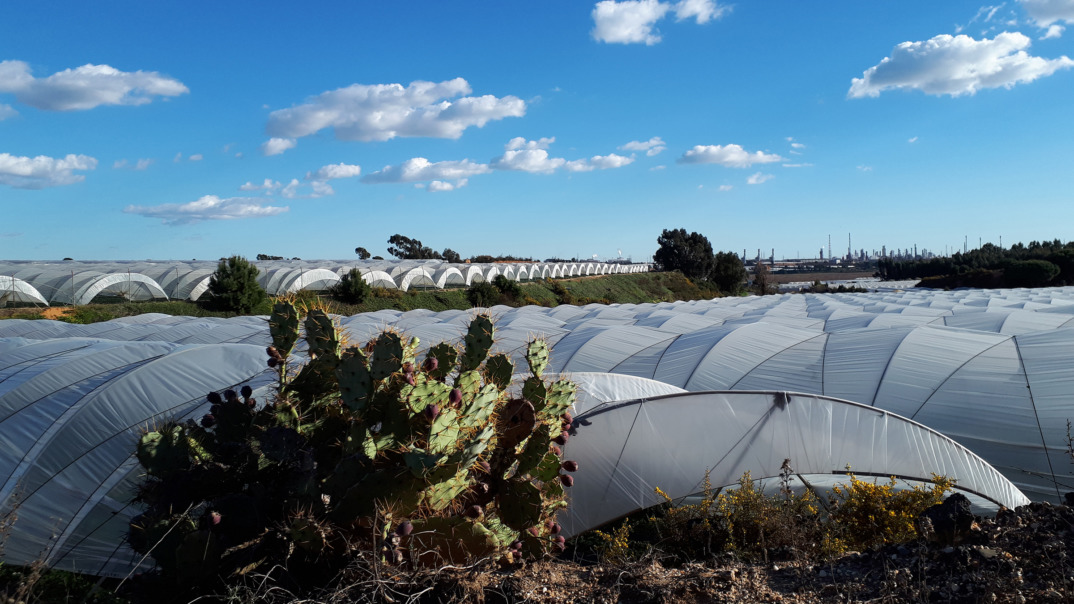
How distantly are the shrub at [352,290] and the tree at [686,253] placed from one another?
51.0 m

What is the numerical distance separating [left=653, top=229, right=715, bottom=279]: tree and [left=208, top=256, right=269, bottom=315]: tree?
190 ft

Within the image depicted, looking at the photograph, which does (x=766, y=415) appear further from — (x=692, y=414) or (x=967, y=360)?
(x=967, y=360)

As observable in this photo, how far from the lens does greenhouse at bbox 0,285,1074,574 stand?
7480 millimetres

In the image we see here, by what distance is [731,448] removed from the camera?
7.57 meters

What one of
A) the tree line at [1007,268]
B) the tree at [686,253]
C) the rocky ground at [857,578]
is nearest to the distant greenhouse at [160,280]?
the rocky ground at [857,578]

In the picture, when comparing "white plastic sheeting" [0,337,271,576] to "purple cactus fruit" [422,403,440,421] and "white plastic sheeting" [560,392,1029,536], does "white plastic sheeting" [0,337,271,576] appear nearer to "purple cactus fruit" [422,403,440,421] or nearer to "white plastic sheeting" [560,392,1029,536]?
"purple cactus fruit" [422,403,440,421]

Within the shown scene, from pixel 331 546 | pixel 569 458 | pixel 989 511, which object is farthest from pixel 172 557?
pixel 989 511

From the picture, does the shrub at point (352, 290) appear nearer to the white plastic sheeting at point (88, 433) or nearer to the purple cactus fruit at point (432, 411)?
the white plastic sheeting at point (88, 433)

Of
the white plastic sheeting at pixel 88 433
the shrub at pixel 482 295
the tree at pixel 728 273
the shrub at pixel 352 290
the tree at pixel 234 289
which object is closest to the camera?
the white plastic sheeting at pixel 88 433

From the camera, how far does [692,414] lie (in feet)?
25.6

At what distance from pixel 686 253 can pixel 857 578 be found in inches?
3138

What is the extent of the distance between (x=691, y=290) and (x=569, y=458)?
67.9 metres

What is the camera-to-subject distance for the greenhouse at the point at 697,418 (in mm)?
7480

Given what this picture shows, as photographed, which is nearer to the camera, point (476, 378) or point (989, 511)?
point (476, 378)
